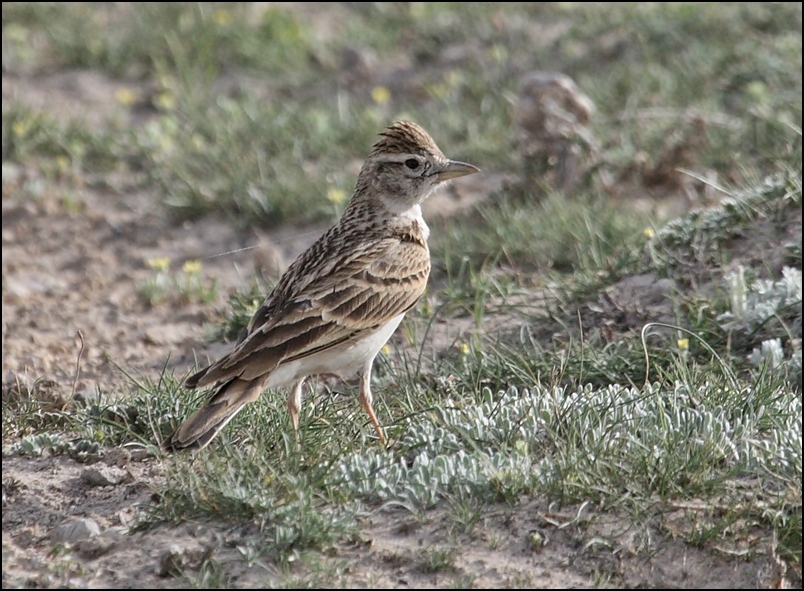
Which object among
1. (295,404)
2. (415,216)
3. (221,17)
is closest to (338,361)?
(295,404)

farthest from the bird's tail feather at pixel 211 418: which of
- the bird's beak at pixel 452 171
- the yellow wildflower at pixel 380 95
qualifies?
the yellow wildflower at pixel 380 95

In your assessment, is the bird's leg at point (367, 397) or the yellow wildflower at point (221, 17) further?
the yellow wildflower at point (221, 17)

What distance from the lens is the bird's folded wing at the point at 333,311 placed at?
5.30 m

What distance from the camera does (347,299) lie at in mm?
5660

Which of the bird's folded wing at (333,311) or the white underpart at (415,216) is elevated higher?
the white underpart at (415,216)

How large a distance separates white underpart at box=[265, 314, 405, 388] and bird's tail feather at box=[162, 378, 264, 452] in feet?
0.63

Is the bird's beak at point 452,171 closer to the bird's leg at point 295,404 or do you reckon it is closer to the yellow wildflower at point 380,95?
the bird's leg at point 295,404

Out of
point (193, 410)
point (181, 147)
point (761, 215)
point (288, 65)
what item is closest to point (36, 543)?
point (193, 410)

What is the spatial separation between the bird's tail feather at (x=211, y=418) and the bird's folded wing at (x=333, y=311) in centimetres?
6

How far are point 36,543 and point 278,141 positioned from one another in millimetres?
5656

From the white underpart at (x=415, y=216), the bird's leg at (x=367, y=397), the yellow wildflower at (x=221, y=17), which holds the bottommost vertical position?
the bird's leg at (x=367, y=397)

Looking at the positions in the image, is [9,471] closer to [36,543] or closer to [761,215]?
[36,543]

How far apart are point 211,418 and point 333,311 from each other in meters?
0.83

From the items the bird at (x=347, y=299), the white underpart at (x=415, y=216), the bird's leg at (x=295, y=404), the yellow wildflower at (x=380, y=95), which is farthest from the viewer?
the yellow wildflower at (x=380, y=95)
